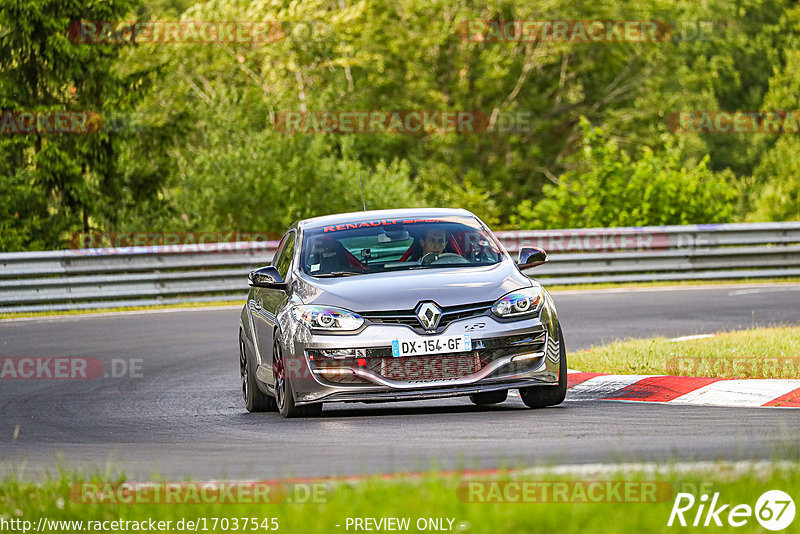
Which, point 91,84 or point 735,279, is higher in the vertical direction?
point 91,84

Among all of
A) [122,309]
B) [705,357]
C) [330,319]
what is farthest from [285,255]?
[122,309]

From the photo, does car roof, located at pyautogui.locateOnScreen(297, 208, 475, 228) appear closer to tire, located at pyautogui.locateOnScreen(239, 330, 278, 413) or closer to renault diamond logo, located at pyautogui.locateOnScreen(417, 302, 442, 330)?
tire, located at pyautogui.locateOnScreen(239, 330, 278, 413)

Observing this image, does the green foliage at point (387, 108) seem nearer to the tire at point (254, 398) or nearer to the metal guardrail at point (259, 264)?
the metal guardrail at point (259, 264)

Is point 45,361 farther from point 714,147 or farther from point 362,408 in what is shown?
point 714,147

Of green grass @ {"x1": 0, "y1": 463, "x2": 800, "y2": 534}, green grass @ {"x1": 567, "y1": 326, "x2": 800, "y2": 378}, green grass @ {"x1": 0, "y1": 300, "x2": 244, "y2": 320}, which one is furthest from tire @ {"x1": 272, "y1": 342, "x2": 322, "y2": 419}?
green grass @ {"x1": 0, "y1": 300, "x2": 244, "y2": 320}

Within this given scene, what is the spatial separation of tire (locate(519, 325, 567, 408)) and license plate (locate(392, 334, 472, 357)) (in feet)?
2.92

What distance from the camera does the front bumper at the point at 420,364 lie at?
9.20 meters

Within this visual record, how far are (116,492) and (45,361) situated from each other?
993 centimetres

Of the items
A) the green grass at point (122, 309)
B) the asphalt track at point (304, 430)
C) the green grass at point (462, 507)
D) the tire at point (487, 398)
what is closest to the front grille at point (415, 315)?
the asphalt track at point (304, 430)

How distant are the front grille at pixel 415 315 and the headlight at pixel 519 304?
0.10m

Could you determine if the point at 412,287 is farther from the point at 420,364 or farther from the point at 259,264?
the point at 259,264

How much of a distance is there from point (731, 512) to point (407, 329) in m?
4.49

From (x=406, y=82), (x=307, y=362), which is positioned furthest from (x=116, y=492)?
(x=406, y=82)

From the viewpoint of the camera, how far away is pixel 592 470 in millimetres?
5922
